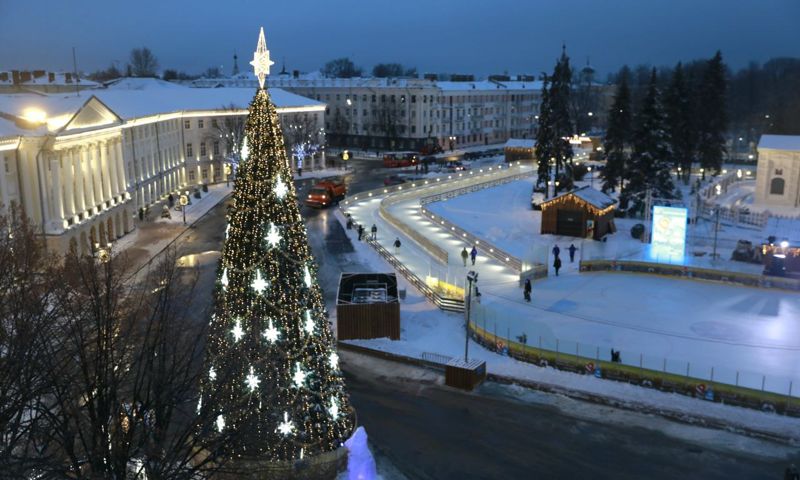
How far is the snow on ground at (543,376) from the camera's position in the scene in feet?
58.6

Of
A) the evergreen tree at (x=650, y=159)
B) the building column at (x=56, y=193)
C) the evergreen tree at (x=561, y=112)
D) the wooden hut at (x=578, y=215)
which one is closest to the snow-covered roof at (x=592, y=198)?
the wooden hut at (x=578, y=215)

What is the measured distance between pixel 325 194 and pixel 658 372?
33730 millimetres

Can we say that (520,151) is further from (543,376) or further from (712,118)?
(543,376)

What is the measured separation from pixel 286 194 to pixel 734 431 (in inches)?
493

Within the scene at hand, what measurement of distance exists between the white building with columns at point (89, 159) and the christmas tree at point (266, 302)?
9181mm

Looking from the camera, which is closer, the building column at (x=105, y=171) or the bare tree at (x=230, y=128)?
the building column at (x=105, y=171)

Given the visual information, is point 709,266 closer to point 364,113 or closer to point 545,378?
point 545,378

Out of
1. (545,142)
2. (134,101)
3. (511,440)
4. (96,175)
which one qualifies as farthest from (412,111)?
(511,440)

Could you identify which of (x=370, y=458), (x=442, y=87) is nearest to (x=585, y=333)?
(x=370, y=458)

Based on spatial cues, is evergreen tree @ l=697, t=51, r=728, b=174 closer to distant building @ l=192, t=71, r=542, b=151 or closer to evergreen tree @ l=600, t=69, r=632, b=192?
evergreen tree @ l=600, t=69, r=632, b=192

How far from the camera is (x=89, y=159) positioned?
125 ft

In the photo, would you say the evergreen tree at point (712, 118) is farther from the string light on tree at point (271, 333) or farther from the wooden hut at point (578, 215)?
the string light on tree at point (271, 333)

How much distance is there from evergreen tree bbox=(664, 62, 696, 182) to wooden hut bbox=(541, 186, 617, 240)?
1759cm

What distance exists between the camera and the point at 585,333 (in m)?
23.7
